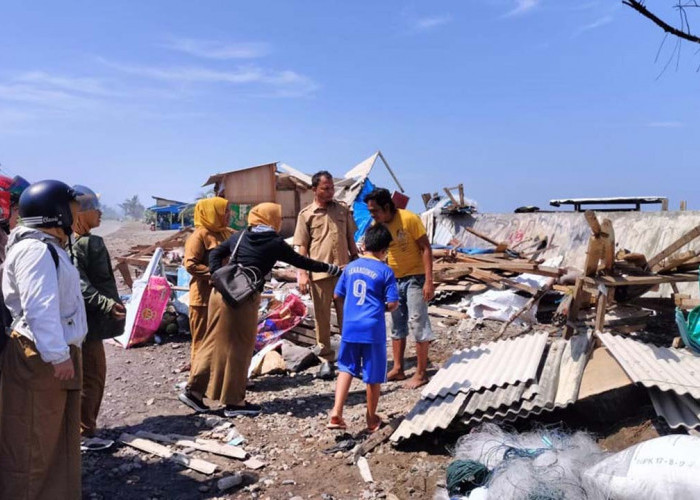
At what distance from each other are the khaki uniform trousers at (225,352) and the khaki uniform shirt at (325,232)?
1.28 metres

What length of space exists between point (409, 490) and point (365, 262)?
163 cm

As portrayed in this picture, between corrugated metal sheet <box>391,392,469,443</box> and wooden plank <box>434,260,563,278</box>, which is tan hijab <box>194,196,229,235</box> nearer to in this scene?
corrugated metal sheet <box>391,392,469,443</box>

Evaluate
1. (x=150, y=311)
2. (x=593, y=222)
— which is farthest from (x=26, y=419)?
(x=150, y=311)

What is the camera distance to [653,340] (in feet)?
21.8

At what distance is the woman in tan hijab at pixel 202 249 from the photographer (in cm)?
477

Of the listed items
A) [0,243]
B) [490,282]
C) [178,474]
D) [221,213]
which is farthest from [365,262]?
[490,282]

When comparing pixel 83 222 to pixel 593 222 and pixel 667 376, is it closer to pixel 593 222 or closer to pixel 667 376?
pixel 593 222

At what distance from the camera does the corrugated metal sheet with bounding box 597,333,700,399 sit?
3.20 meters

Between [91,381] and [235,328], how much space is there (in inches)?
45.5

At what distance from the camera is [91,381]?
3861 mm

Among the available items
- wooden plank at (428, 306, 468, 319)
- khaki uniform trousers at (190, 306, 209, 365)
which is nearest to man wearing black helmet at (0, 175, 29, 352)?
khaki uniform trousers at (190, 306, 209, 365)

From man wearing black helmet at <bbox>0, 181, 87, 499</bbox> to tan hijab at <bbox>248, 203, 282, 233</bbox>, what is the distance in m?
1.69

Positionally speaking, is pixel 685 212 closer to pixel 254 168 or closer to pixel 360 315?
pixel 360 315

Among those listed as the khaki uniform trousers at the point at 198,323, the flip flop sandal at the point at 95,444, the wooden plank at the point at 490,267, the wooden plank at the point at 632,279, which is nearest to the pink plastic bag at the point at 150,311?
the khaki uniform trousers at the point at 198,323
